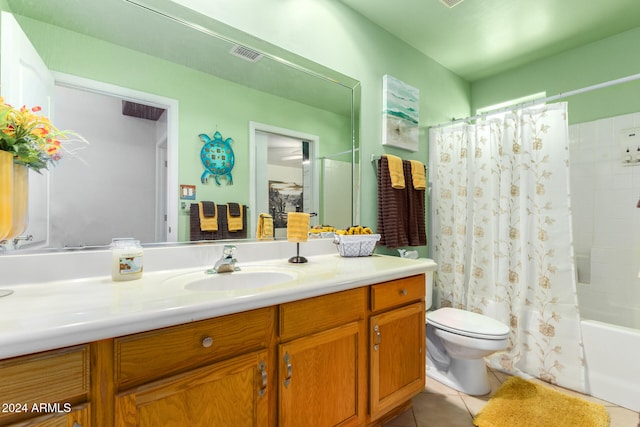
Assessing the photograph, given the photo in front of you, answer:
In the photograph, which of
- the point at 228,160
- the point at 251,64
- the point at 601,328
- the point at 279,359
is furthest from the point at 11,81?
the point at 601,328

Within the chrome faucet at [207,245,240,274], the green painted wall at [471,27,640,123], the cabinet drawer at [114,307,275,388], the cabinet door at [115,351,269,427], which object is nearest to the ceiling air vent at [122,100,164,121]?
the chrome faucet at [207,245,240,274]

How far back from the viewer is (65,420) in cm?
65

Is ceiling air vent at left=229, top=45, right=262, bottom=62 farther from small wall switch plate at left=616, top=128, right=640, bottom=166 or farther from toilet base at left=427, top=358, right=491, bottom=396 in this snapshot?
small wall switch plate at left=616, top=128, right=640, bottom=166

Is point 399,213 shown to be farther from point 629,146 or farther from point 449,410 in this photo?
point 629,146

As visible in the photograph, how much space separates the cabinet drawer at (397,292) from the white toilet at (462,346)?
417mm

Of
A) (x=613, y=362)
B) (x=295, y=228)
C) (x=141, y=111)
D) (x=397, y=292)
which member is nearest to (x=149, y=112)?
(x=141, y=111)

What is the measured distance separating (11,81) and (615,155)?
3580 mm

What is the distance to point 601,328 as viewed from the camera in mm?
1750

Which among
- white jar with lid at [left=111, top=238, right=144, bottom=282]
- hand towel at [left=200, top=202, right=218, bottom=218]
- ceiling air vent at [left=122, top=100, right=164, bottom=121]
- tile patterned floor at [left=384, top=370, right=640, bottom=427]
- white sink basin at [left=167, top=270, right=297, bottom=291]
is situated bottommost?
tile patterned floor at [left=384, top=370, right=640, bottom=427]

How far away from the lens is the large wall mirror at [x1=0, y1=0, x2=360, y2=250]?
109 centimetres

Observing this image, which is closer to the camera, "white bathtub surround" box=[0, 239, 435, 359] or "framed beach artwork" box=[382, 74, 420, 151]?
"white bathtub surround" box=[0, 239, 435, 359]

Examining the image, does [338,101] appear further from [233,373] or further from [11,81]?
[233,373]

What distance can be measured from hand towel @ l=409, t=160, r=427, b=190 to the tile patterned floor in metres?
1.39

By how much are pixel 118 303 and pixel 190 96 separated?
0.98m
